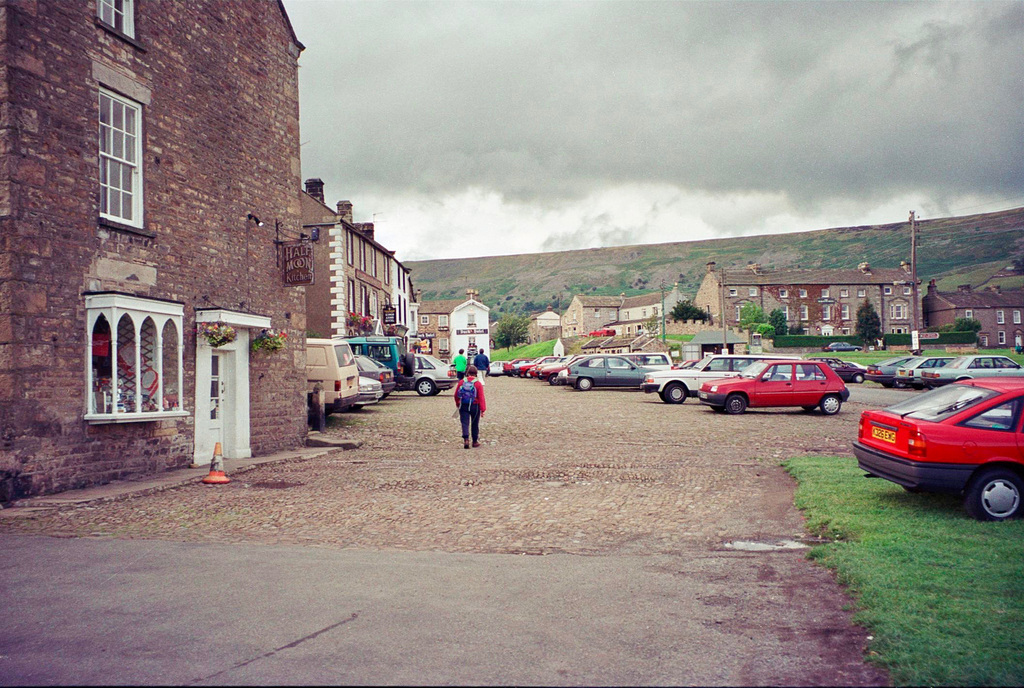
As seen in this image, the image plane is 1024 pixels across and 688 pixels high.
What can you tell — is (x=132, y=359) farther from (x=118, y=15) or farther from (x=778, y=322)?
(x=778, y=322)

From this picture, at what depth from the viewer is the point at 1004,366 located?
2956cm

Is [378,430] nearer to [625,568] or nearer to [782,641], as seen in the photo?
[625,568]

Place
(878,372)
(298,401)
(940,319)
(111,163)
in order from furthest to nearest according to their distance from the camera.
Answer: (940,319)
(878,372)
(298,401)
(111,163)

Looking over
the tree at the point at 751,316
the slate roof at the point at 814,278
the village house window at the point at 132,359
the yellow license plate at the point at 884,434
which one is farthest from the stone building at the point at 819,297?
the village house window at the point at 132,359

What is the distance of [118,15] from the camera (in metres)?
10.9

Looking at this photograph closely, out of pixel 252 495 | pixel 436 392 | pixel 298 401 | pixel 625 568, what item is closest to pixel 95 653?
pixel 625 568

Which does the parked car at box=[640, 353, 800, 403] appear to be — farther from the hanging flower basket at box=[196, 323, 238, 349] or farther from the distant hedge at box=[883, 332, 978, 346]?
the distant hedge at box=[883, 332, 978, 346]

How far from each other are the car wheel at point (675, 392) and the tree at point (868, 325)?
7199 cm

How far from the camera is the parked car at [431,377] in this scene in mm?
31375

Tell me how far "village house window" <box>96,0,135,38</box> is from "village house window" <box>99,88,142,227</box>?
1068mm

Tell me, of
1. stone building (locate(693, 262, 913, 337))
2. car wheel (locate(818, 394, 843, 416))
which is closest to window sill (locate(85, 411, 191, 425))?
car wheel (locate(818, 394, 843, 416))

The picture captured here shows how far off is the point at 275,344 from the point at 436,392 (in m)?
18.5

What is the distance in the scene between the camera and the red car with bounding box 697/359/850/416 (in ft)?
68.1

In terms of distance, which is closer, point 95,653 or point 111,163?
point 95,653
